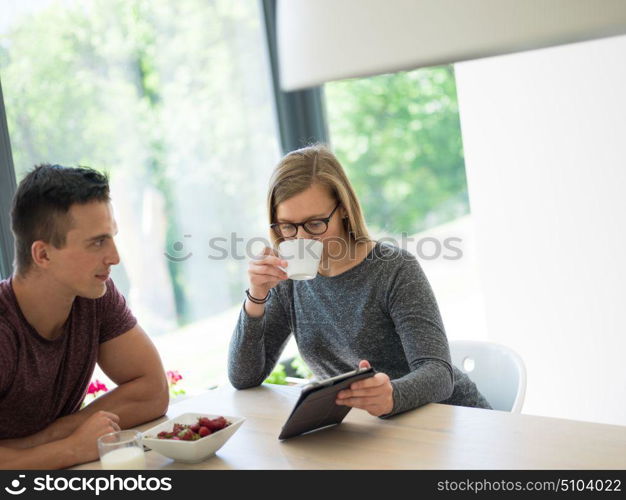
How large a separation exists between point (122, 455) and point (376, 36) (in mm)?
1045

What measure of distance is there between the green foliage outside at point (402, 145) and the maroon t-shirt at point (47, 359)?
2.03 metres

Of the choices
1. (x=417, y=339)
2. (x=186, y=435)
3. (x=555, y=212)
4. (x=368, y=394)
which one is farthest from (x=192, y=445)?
(x=555, y=212)

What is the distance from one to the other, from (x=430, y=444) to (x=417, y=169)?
2.56m

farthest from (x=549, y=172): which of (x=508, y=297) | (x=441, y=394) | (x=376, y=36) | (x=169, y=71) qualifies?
(x=376, y=36)

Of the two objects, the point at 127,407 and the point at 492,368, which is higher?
the point at 127,407

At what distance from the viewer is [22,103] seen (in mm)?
2562

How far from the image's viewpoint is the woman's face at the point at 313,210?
6.44 ft

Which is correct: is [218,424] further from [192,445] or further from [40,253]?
[40,253]

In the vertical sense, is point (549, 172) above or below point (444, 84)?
below

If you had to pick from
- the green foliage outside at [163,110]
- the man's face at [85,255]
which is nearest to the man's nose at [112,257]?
the man's face at [85,255]

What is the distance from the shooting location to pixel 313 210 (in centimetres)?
197

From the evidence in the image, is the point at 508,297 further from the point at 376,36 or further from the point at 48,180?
the point at 376,36

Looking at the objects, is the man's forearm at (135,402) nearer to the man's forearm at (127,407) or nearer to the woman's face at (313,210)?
the man's forearm at (127,407)

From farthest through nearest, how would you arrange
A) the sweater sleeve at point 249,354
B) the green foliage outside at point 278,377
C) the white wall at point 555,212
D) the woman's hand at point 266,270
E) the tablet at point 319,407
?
1. the green foliage outside at point 278,377
2. the white wall at point 555,212
3. the sweater sleeve at point 249,354
4. the woman's hand at point 266,270
5. the tablet at point 319,407
